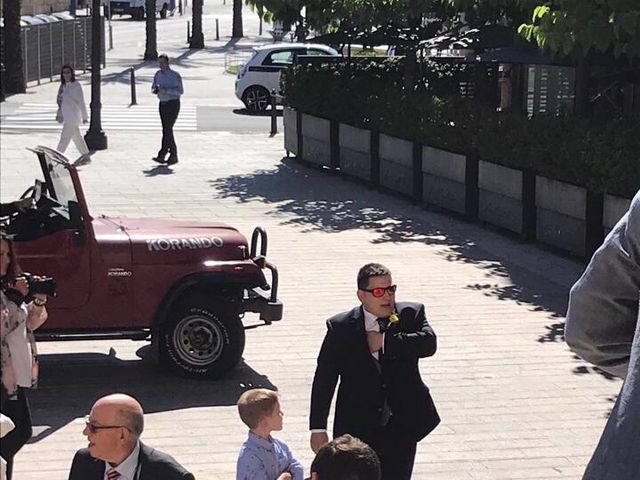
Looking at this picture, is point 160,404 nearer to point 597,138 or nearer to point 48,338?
point 48,338

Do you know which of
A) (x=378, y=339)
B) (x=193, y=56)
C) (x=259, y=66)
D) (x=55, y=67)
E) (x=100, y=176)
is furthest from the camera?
(x=193, y=56)

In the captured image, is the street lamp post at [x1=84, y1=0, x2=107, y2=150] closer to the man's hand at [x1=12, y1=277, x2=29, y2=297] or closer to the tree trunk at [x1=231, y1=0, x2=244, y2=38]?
the man's hand at [x1=12, y1=277, x2=29, y2=297]

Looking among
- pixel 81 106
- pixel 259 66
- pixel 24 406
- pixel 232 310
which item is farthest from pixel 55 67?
pixel 24 406

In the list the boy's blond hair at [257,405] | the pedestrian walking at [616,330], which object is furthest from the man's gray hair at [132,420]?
the pedestrian walking at [616,330]

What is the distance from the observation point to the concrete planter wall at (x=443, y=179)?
1784 centimetres

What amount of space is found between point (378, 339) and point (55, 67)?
38.4 meters

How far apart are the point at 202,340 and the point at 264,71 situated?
932 inches

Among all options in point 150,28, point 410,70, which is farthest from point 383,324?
point 150,28

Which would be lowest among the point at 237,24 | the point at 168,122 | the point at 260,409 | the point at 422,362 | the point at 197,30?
the point at 422,362

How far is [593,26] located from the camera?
39.4 ft

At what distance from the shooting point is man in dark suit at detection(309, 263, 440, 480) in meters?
5.80

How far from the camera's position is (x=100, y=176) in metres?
21.4

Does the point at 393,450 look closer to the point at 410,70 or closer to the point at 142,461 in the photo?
the point at 142,461

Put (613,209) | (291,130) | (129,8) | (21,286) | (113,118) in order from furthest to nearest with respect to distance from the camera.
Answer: (129,8) → (113,118) → (291,130) → (613,209) → (21,286)
